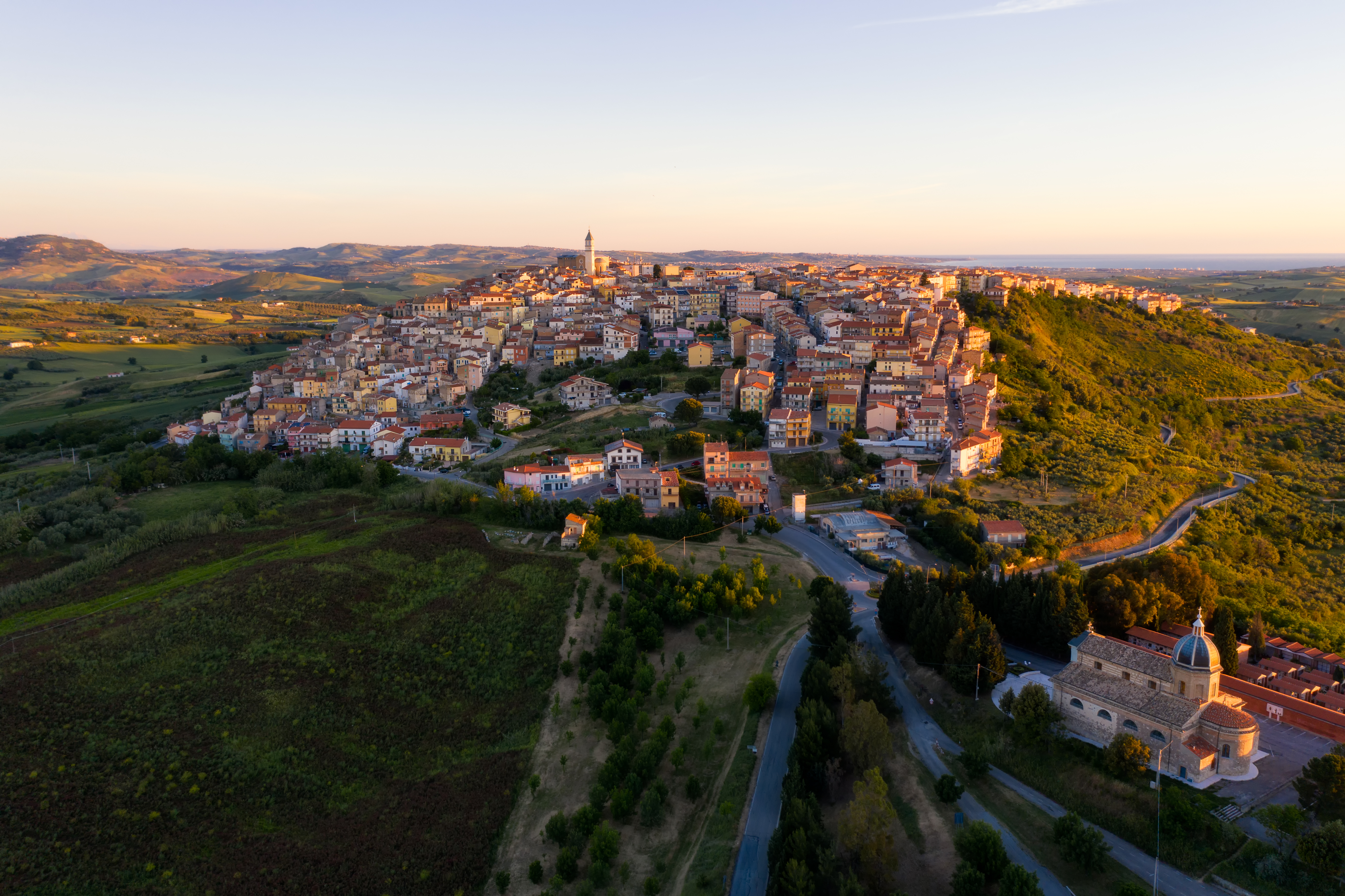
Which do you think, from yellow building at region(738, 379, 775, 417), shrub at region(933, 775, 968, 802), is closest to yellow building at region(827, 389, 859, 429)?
yellow building at region(738, 379, 775, 417)

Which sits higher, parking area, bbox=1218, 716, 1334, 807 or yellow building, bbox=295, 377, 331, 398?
yellow building, bbox=295, 377, 331, 398

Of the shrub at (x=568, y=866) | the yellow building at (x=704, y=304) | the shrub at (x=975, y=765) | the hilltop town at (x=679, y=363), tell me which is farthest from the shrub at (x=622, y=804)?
the yellow building at (x=704, y=304)

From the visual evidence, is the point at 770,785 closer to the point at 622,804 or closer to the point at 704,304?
the point at 622,804

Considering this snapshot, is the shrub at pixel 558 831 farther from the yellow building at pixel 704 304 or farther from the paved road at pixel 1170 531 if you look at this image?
the yellow building at pixel 704 304

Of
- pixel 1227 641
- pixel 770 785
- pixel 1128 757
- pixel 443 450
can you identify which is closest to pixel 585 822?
pixel 770 785

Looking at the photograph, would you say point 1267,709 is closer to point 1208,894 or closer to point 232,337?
point 1208,894

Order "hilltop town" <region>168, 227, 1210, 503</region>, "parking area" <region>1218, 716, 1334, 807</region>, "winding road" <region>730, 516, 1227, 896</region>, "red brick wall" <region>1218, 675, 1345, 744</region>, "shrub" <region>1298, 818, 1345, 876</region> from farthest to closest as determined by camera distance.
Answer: "hilltop town" <region>168, 227, 1210, 503</region> → "red brick wall" <region>1218, 675, 1345, 744</region> → "parking area" <region>1218, 716, 1334, 807</region> → "winding road" <region>730, 516, 1227, 896</region> → "shrub" <region>1298, 818, 1345, 876</region>

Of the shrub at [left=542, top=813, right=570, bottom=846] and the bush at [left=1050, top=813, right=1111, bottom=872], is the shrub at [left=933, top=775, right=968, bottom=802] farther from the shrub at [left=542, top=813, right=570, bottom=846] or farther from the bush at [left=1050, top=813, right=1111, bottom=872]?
the shrub at [left=542, top=813, right=570, bottom=846]
